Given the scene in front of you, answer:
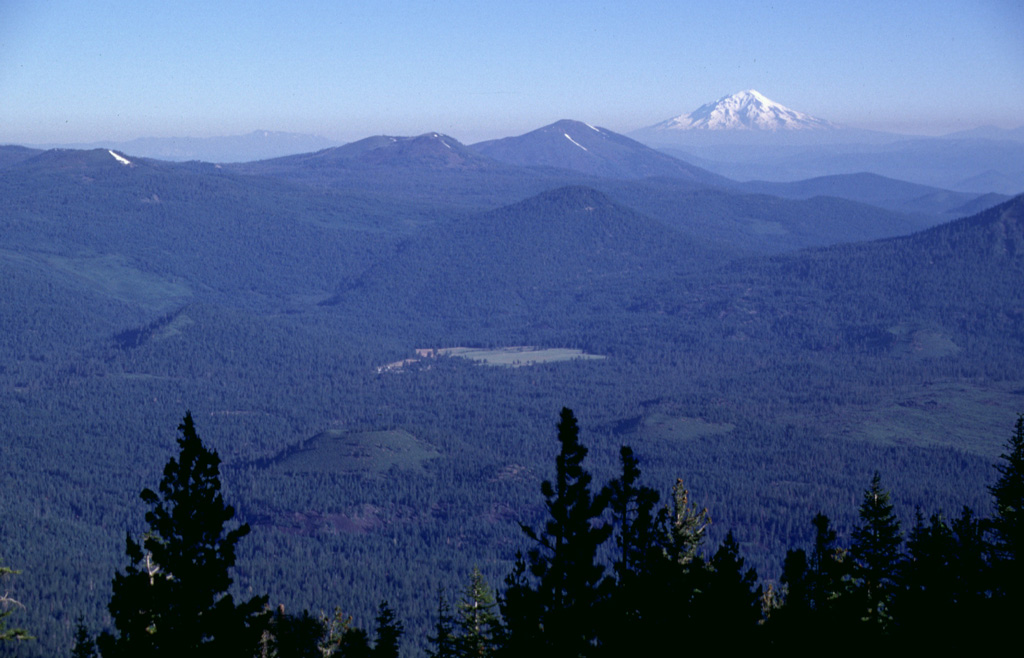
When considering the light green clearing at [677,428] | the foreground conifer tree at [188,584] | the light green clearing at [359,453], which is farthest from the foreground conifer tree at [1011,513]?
the light green clearing at [677,428]

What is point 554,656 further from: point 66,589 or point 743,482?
point 743,482

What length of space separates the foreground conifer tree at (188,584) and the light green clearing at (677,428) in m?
141

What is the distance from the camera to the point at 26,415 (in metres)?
176

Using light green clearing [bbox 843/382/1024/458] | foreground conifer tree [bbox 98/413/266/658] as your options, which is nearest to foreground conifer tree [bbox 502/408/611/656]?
foreground conifer tree [bbox 98/413/266/658]

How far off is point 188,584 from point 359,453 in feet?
414

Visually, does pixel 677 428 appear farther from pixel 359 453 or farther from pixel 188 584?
pixel 188 584

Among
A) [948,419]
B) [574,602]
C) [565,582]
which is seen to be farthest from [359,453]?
[565,582]

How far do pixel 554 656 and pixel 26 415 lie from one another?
17088cm

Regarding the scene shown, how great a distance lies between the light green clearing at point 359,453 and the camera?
14838 cm

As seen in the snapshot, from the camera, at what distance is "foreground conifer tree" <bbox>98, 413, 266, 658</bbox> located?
26406 millimetres

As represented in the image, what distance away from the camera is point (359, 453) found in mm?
151500

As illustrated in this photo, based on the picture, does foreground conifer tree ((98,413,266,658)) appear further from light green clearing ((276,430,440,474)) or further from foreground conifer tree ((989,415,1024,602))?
light green clearing ((276,430,440,474))

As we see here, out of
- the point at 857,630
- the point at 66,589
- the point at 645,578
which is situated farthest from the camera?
the point at 66,589

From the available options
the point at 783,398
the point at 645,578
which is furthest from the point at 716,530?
the point at 645,578
